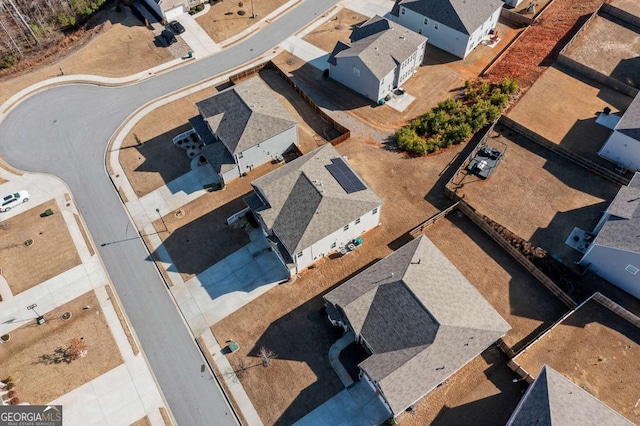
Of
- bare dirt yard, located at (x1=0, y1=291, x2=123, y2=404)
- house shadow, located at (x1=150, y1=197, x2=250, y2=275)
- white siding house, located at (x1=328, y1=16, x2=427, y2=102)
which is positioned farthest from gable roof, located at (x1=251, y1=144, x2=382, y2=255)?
white siding house, located at (x1=328, y1=16, x2=427, y2=102)

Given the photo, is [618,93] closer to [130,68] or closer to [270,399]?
[270,399]

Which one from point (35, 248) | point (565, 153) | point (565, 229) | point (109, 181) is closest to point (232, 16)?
point (109, 181)

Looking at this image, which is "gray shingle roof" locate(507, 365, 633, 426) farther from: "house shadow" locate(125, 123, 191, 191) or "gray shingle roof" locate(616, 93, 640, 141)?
"house shadow" locate(125, 123, 191, 191)

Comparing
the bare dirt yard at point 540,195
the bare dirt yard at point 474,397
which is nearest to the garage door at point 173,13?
the bare dirt yard at point 540,195

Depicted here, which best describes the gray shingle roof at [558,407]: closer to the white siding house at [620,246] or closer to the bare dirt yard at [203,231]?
the white siding house at [620,246]

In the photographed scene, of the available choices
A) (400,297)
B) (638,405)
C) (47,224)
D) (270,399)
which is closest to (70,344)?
(47,224)
